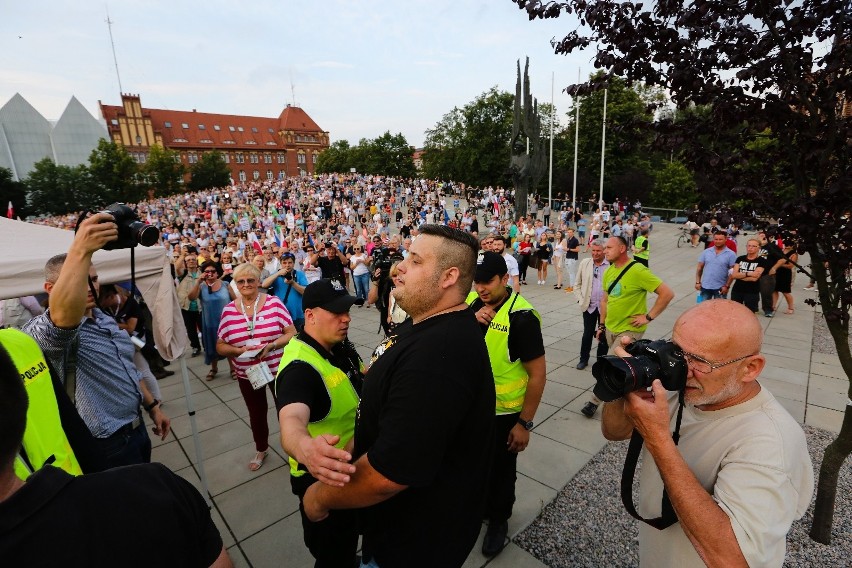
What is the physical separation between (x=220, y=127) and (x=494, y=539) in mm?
97481

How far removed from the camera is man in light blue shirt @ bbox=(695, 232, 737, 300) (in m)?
7.32

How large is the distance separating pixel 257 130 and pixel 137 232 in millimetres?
99250

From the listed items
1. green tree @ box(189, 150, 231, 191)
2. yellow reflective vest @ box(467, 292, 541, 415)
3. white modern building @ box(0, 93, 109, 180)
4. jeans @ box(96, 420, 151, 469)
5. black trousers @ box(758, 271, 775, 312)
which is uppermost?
white modern building @ box(0, 93, 109, 180)

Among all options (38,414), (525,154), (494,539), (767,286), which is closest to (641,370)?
(494,539)

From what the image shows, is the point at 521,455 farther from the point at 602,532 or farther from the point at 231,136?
the point at 231,136

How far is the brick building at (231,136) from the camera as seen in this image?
72.1 m

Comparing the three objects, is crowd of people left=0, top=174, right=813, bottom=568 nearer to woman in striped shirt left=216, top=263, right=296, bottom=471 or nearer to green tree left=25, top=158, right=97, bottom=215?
woman in striped shirt left=216, top=263, right=296, bottom=471

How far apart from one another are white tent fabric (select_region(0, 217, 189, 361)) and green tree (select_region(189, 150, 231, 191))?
73150 mm

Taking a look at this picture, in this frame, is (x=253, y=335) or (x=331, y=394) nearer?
(x=331, y=394)

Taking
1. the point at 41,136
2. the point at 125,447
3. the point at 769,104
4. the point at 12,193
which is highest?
the point at 41,136

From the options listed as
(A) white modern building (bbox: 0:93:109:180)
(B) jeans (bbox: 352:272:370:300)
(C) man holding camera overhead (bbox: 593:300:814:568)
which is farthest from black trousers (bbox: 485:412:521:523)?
(A) white modern building (bbox: 0:93:109:180)

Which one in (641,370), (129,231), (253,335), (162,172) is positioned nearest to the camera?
(641,370)

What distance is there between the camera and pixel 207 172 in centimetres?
6750

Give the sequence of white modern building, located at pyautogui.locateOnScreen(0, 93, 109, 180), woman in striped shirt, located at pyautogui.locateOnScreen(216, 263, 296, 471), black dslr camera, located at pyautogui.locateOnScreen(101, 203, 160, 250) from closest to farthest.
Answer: black dslr camera, located at pyautogui.locateOnScreen(101, 203, 160, 250), woman in striped shirt, located at pyautogui.locateOnScreen(216, 263, 296, 471), white modern building, located at pyautogui.locateOnScreen(0, 93, 109, 180)
